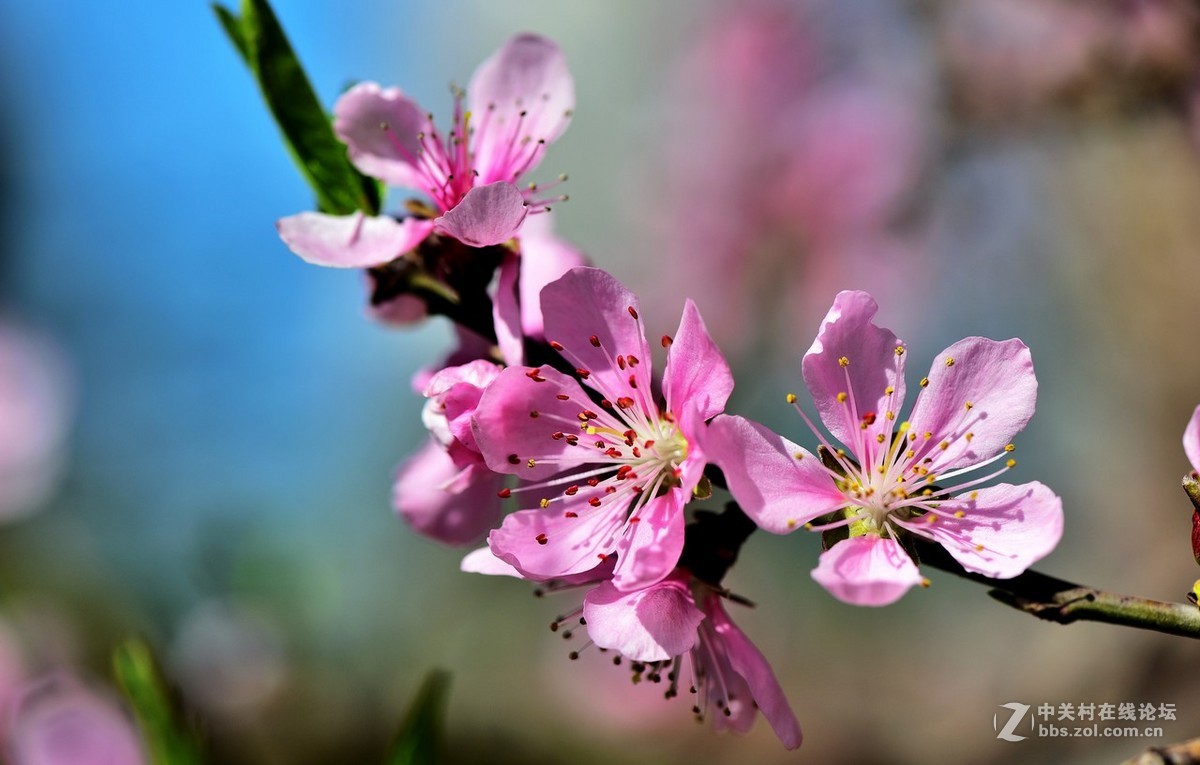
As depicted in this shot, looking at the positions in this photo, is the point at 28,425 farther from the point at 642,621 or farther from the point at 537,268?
the point at 642,621

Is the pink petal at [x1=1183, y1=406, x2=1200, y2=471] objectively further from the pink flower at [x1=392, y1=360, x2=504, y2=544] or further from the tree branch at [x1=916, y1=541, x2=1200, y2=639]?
the pink flower at [x1=392, y1=360, x2=504, y2=544]

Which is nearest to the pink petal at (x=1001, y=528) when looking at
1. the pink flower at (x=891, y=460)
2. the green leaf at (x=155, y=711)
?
the pink flower at (x=891, y=460)

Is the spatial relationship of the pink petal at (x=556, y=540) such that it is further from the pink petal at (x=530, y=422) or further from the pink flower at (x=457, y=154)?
the pink flower at (x=457, y=154)

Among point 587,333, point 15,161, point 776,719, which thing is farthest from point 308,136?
point 15,161

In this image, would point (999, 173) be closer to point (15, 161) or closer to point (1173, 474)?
point (1173, 474)

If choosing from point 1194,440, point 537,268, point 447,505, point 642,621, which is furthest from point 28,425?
point 1194,440
